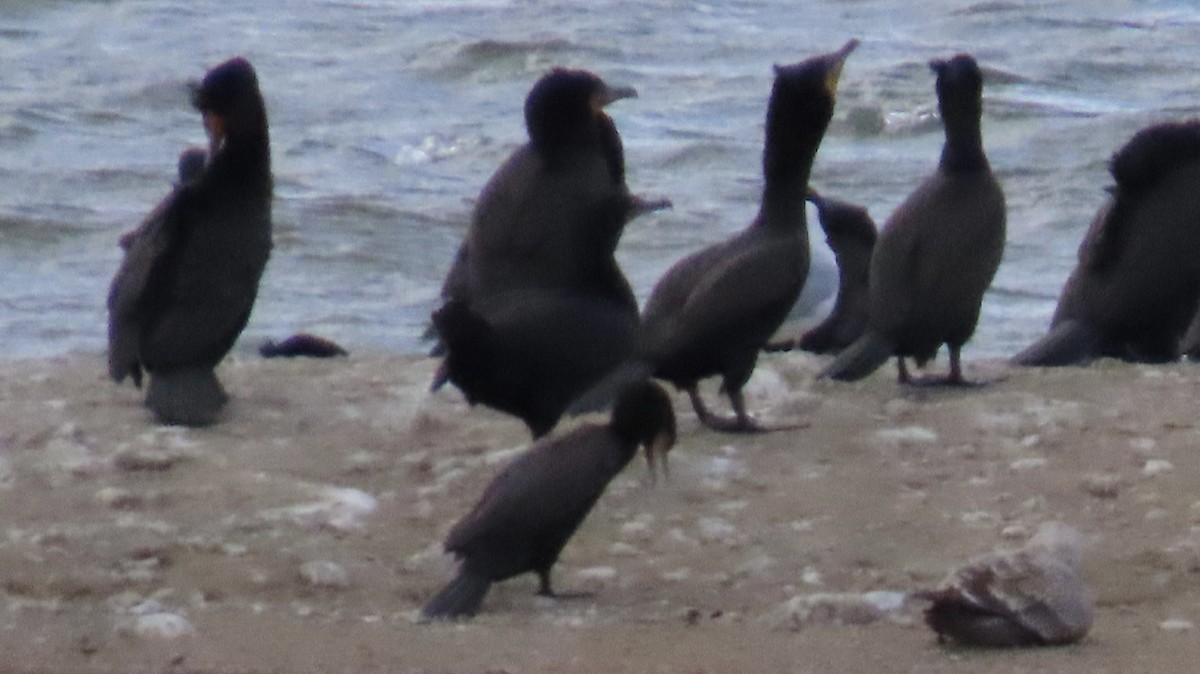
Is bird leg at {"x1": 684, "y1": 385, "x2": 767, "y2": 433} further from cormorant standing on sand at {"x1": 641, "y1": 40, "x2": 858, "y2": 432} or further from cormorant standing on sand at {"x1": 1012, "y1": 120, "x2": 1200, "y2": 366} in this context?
cormorant standing on sand at {"x1": 1012, "y1": 120, "x2": 1200, "y2": 366}

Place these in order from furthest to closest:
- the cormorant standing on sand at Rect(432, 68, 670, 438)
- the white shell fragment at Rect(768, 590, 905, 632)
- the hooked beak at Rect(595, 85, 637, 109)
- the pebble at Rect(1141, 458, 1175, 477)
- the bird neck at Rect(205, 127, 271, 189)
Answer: the hooked beak at Rect(595, 85, 637, 109)
the bird neck at Rect(205, 127, 271, 189)
the cormorant standing on sand at Rect(432, 68, 670, 438)
the pebble at Rect(1141, 458, 1175, 477)
the white shell fragment at Rect(768, 590, 905, 632)

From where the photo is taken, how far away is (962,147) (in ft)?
26.7

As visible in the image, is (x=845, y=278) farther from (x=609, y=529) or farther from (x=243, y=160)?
(x=609, y=529)

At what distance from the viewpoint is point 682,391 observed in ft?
25.5

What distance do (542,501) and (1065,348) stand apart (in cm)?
347

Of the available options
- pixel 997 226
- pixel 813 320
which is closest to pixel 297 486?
pixel 997 226

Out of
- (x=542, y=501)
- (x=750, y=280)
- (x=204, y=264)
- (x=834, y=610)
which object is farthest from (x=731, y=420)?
(x=834, y=610)

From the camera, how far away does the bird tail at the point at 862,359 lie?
7.74 meters

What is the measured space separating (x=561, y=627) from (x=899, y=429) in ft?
6.38

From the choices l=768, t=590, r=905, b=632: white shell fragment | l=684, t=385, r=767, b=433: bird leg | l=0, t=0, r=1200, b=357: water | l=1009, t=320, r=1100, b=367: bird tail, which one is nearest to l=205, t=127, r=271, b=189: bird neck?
l=684, t=385, r=767, b=433: bird leg

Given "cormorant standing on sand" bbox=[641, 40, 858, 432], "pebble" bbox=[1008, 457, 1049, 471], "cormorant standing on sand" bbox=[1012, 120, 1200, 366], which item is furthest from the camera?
"cormorant standing on sand" bbox=[1012, 120, 1200, 366]

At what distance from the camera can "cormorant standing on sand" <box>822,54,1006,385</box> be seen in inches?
307

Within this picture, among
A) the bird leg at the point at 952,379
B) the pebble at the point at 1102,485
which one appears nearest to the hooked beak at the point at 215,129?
the bird leg at the point at 952,379

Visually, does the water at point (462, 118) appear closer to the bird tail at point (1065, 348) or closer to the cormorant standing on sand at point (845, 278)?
the cormorant standing on sand at point (845, 278)
